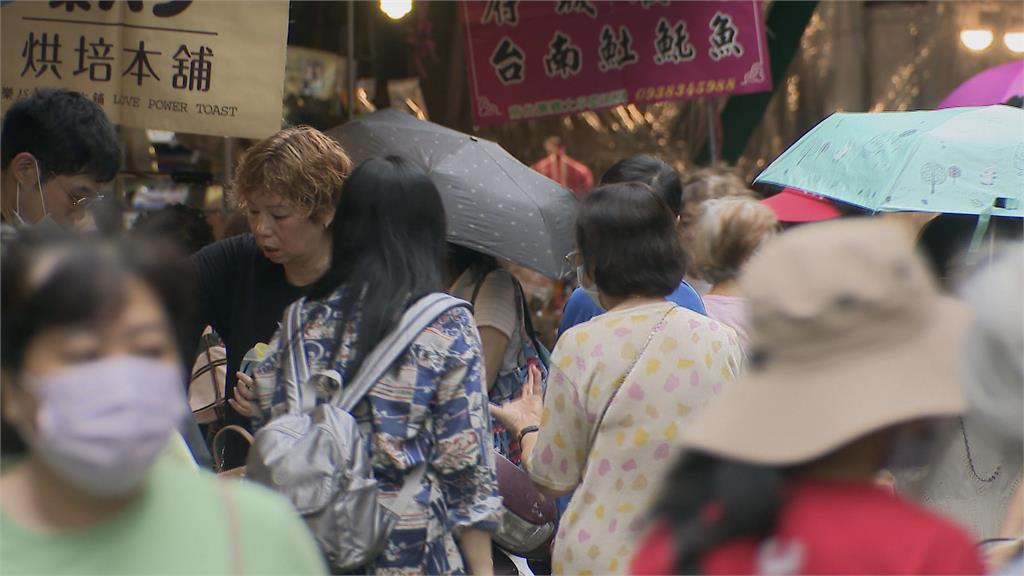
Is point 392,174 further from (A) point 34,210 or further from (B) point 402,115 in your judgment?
(B) point 402,115

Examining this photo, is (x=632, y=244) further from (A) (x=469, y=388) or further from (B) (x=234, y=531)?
(B) (x=234, y=531)

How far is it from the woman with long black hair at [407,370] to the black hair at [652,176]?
189 cm

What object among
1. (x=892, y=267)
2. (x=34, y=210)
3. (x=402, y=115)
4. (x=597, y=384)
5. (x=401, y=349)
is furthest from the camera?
(x=402, y=115)

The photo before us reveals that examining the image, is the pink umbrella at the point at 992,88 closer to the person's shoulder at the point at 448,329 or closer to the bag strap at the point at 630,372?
the bag strap at the point at 630,372

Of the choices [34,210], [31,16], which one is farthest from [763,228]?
[31,16]

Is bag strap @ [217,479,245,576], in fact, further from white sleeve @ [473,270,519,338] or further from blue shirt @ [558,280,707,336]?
blue shirt @ [558,280,707,336]

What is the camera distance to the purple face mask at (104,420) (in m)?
1.84

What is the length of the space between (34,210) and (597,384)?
5.65ft

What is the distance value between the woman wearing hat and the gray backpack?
1084 mm

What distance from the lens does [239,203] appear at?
4262 millimetres

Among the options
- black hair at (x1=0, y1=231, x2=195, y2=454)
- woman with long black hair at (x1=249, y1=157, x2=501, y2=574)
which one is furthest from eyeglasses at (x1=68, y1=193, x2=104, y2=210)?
black hair at (x1=0, y1=231, x2=195, y2=454)

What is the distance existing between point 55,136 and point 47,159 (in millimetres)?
71

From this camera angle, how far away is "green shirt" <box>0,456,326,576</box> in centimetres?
191

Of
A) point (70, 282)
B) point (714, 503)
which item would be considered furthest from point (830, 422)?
point (70, 282)
